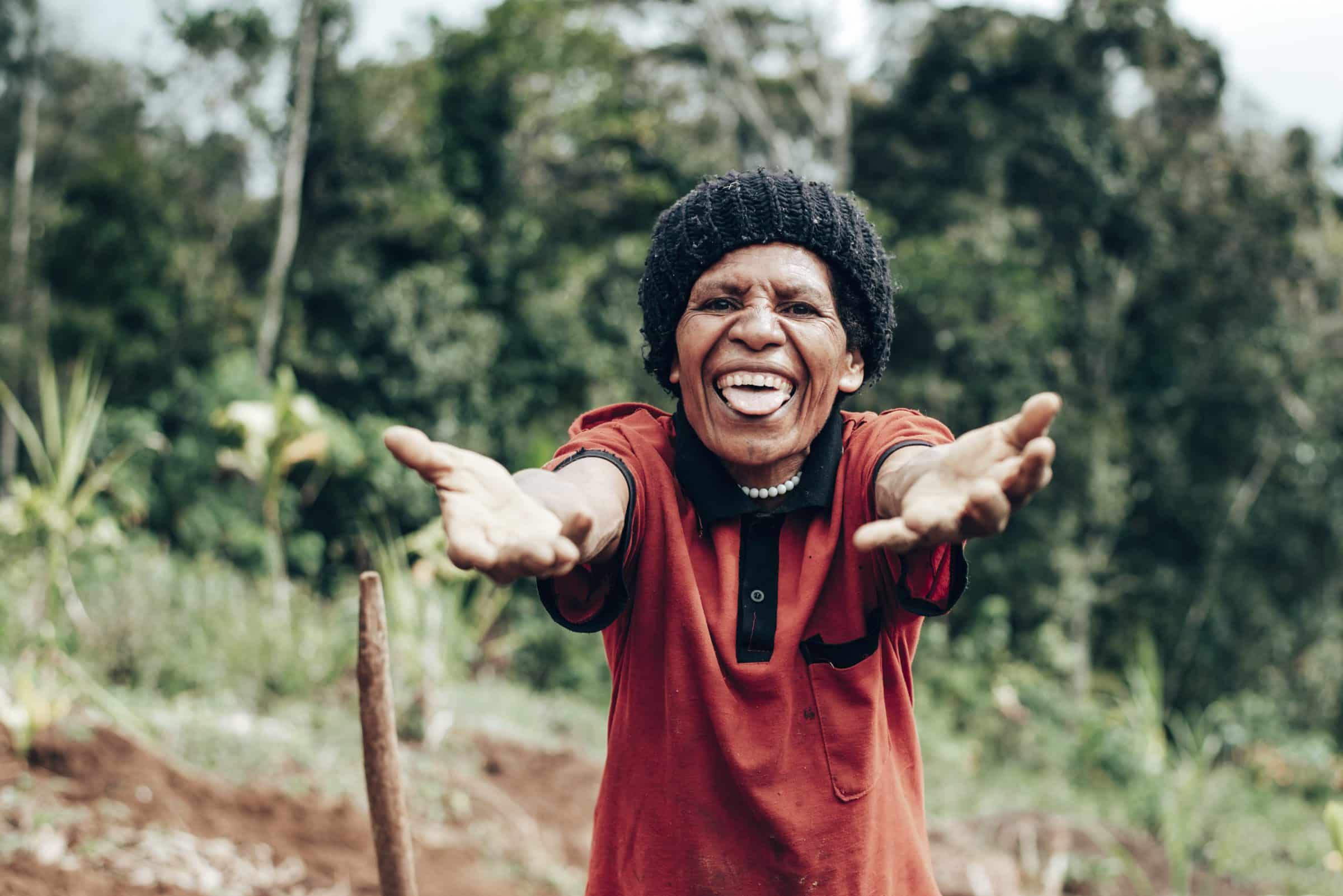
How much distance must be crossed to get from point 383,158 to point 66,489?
7.83 m

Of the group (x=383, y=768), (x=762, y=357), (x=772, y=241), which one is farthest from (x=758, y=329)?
(x=383, y=768)

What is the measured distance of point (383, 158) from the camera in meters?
12.3

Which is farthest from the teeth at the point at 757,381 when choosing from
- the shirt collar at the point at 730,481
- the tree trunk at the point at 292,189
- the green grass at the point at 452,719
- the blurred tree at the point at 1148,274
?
the blurred tree at the point at 1148,274

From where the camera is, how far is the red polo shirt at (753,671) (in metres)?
1.68

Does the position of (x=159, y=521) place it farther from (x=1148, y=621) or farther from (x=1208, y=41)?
(x=1208, y=41)

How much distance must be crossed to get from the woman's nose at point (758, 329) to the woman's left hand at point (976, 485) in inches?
14.7

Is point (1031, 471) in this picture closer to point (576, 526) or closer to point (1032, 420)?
point (1032, 420)

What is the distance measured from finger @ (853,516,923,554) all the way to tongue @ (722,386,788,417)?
1.32 feet

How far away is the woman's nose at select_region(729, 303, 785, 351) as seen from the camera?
177 centimetres

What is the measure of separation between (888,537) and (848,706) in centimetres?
45

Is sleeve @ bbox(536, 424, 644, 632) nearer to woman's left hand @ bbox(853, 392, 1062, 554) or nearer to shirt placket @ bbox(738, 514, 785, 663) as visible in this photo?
shirt placket @ bbox(738, 514, 785, 663)

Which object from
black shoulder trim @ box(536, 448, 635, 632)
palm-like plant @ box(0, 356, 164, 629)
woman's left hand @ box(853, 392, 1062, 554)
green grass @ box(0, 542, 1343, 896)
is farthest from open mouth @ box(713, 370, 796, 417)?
palm-like plant @ box(0, 356, 164, 629)

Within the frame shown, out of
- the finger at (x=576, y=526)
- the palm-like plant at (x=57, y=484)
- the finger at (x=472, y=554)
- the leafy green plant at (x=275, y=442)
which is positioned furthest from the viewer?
the leafy green plant at (x=275, y=442)

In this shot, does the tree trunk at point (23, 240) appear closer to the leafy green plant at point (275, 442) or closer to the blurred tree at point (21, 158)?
the blurred tree at point (21, 158)
